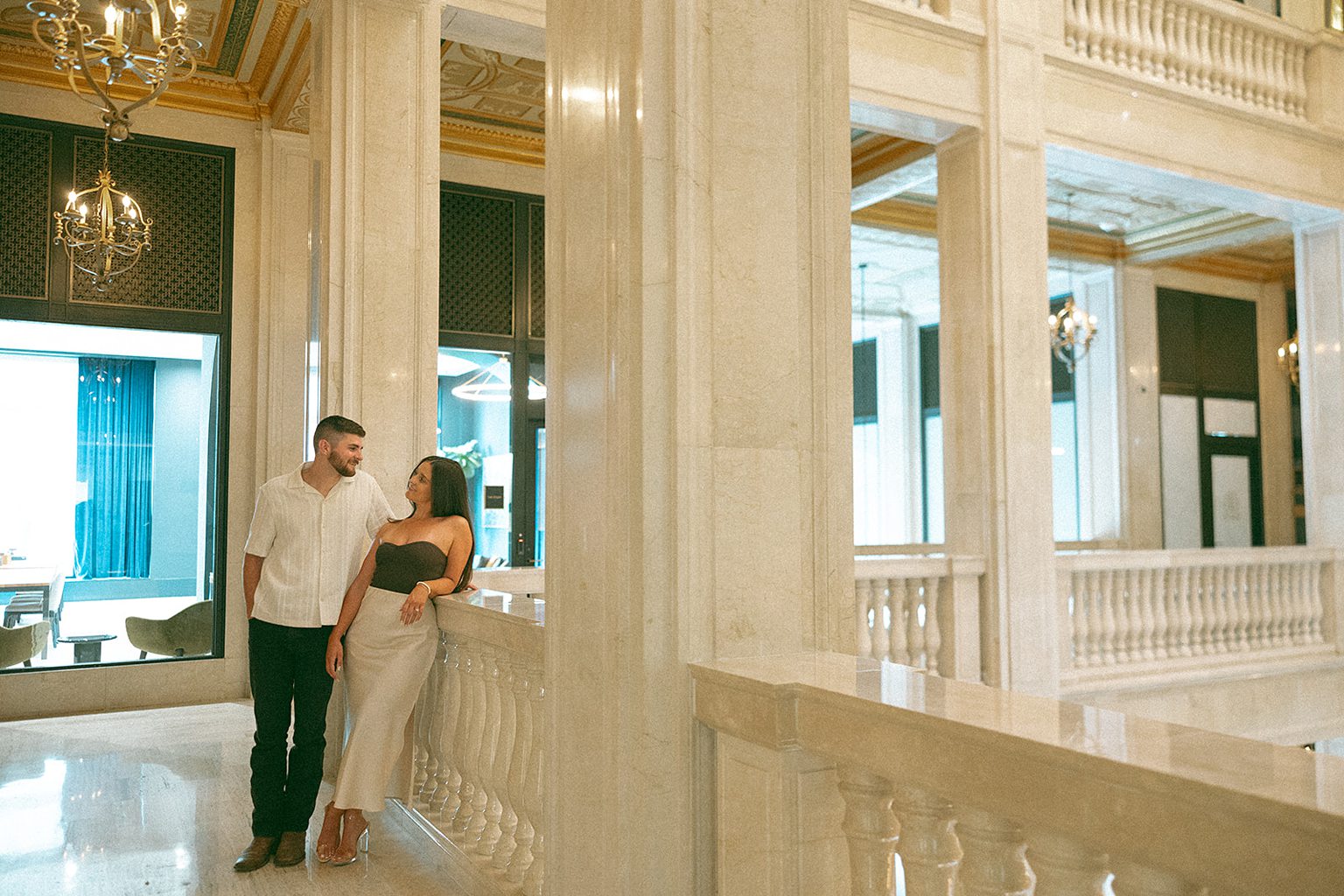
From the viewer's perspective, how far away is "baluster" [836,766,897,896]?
199 cm

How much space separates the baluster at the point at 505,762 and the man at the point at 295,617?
0.97 meters

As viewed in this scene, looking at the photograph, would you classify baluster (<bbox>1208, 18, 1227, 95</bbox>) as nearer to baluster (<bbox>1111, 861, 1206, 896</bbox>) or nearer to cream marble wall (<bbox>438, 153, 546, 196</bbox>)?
cream marble wall (<bbox>438, 153, 546, 196</bbox>)

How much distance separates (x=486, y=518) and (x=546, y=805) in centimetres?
736

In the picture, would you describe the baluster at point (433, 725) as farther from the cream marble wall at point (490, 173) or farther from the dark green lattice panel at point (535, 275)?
the cream marble wall at point (490, 173)

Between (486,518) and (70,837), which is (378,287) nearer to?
(70,837)

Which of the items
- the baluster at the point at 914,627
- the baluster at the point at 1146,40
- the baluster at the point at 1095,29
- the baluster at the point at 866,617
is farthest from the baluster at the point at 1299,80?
the baluster at the point at 866,617

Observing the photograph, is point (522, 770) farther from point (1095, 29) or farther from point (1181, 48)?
point (1181, 48)

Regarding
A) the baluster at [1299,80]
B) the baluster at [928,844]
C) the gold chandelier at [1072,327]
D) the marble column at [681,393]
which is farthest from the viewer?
the gold chandelier at [1072,327]

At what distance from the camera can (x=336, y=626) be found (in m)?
4.38

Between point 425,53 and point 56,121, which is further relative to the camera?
point 56,121

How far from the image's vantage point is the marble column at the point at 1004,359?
7.46 m

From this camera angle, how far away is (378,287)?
5.73 metres

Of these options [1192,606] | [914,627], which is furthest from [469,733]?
[1192,606]

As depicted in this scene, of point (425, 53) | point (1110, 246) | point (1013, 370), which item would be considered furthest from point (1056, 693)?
point (1110, 246)
